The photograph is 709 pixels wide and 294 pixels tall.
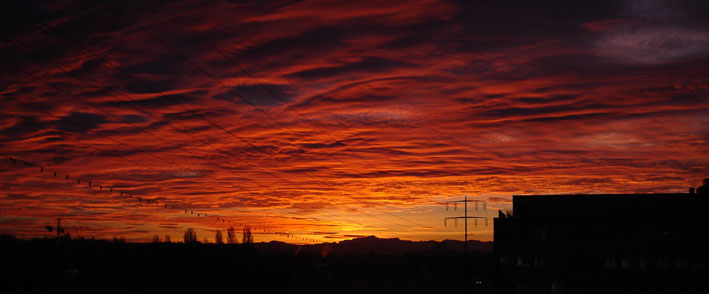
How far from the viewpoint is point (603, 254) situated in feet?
289

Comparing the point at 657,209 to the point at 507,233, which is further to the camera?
the point at 657,209

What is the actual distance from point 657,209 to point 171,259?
4293 inches

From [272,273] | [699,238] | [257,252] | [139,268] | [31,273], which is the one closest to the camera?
[699,238]

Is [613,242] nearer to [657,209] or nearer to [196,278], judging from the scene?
[657,209]

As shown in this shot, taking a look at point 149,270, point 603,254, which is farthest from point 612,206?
point 149,270

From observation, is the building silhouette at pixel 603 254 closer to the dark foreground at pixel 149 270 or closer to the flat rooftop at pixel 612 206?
the flat rooftop at pixel 612 206

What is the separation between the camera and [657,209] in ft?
320

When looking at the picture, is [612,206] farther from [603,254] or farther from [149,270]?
[149,270]

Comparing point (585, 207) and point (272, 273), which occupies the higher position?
point (585, 207)

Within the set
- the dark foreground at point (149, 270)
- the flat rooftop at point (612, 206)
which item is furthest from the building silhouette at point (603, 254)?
the dark foreground at point (149, 270)

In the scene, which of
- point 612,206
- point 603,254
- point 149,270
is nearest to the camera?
point 603,254

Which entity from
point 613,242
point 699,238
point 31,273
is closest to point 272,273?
point 31,273

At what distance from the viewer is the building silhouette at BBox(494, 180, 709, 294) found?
281 ft

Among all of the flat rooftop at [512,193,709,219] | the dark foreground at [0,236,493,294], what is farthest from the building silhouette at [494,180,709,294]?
the dark foreground at [0,236,493,294]
